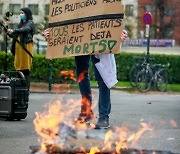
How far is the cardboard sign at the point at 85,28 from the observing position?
Result: 6539 mm

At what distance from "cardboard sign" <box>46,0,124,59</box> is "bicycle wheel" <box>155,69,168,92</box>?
46.6ft

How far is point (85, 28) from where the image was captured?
6.61 metres

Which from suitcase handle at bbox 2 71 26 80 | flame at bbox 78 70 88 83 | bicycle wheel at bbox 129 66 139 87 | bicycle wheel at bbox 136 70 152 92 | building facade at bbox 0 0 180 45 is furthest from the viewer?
building facade at bbox 0 0 180 45

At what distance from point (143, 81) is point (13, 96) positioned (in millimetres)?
12207

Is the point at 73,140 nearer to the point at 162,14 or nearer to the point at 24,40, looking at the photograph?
the point at 24,40

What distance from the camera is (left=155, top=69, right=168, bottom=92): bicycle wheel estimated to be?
818 inches

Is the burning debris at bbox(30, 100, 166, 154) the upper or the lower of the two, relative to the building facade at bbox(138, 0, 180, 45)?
lower

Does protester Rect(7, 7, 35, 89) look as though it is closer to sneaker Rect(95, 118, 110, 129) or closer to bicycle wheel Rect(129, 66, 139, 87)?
sneaker Rect(95, 118, 110, 129)

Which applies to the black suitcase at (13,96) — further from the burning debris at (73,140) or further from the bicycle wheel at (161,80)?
the bicycle wheel at (161,80)

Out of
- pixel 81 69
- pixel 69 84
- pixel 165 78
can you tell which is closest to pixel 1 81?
pixel 81 69

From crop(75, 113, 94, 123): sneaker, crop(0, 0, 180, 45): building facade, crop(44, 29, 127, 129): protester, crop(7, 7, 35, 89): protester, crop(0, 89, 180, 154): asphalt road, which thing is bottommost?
crop(0, 89, 180, 154): asphalt road

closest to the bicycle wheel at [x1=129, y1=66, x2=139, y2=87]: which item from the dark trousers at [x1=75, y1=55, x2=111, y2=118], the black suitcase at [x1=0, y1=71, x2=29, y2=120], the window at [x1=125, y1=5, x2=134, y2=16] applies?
the black suitcase at [x1=0, y1=71, x2=29, y2=120]

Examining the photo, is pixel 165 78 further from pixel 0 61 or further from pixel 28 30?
pixel 28 30

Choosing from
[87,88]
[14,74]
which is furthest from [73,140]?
[14,74]
